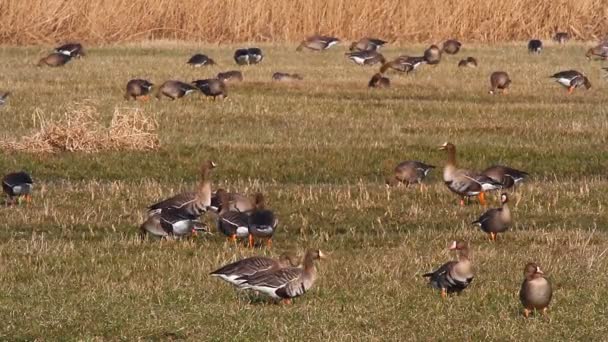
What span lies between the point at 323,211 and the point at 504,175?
7.67ft

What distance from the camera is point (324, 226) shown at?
12992 mm

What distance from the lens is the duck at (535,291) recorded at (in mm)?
8773

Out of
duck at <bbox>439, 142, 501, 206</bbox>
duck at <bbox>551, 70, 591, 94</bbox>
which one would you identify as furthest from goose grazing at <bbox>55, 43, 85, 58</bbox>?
duck at <bbox>439, 142, 501, 206</bbox>

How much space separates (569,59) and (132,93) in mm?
13485

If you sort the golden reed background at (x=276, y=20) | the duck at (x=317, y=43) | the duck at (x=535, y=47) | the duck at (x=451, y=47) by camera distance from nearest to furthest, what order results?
the duck at (x=451, y=47)
the duck at (x=535, y=47)
the duck at (x=317, y=43)
the golden reed background at (x=276, y=20)

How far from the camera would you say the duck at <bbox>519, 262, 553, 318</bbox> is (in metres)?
8.77

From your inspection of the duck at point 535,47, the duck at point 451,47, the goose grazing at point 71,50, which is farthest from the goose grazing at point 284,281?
the duck at point 535,47

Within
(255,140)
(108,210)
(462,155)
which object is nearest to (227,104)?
(255,140)

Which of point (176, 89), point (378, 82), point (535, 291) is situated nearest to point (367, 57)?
point (378, 82)

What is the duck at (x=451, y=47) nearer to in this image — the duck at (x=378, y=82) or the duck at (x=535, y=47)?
the duck at (x=535, y=47)

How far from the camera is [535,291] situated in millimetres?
8766

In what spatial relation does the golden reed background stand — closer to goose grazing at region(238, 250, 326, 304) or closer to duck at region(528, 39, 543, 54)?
duck at region(528, 39, 543, 54)

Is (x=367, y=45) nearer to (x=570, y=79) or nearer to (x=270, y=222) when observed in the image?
(x=570, y=79)

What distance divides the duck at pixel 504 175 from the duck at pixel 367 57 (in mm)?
14599
